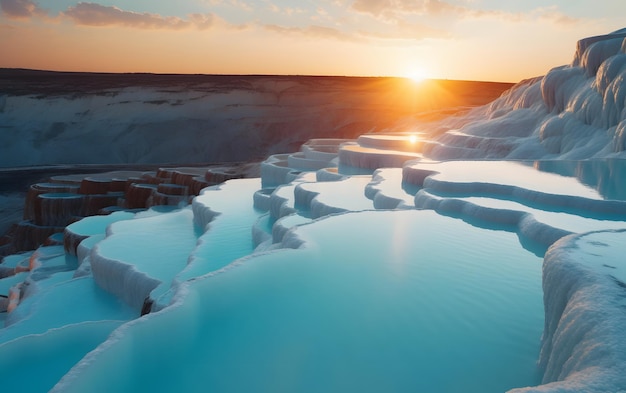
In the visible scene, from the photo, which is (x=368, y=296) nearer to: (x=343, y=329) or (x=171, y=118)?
(x=343, y=329)

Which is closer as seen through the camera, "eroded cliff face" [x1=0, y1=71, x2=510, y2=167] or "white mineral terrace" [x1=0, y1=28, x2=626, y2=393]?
Answer: "white mineral terrace" [x1=0, y1=28, x2=626, y2=393]

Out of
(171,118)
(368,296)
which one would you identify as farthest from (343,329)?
(171,118)

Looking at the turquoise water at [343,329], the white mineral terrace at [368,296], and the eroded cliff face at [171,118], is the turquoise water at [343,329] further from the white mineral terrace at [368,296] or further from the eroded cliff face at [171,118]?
the eroded cliff face at [171,118]

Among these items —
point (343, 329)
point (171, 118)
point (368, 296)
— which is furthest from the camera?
point (171, 118)

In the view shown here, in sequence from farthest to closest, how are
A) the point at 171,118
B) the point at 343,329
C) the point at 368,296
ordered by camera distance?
the point at 171,118
the point at 368,296
the point at 343,329

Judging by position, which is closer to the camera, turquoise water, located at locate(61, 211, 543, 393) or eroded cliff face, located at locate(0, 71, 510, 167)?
turquoise water, located at locate(61, 211, 543, 393)

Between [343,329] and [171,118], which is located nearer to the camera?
[343,329]

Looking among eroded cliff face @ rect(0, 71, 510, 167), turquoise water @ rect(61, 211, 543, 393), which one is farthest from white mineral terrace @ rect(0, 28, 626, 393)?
eroded cliff face @ rect(0, 71, 510, 167)

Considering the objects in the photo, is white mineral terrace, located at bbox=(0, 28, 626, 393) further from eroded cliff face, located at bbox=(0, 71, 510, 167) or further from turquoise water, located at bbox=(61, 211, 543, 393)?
eroded cliff face, located at bbox=(0, 71, 510, 167)

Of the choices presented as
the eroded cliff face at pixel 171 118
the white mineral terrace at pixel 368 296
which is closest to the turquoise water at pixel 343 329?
the white mineral terrace at pixel 368 296

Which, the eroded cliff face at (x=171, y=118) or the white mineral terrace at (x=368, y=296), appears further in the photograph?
the eroded cliff face at (x=171, y=118)

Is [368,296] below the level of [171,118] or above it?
above

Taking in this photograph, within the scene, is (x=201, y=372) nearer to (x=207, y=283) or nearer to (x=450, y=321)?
(x=207, y=283)
